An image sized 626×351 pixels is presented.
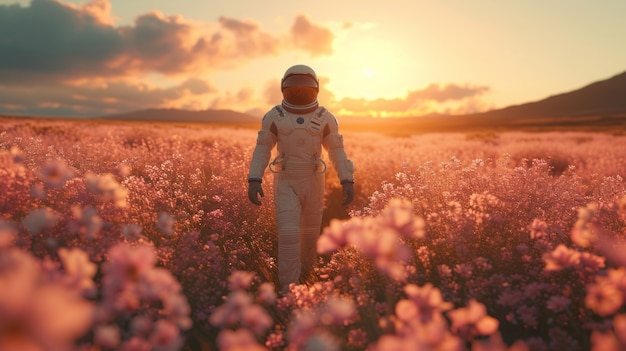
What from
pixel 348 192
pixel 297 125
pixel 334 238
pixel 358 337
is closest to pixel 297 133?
pixel 297 125

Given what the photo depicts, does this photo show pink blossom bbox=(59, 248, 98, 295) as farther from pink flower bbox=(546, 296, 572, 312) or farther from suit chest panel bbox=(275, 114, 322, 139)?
suit chest panel bbox=(275, 114, 322, 139)

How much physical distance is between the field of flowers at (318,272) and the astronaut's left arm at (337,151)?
602 mm

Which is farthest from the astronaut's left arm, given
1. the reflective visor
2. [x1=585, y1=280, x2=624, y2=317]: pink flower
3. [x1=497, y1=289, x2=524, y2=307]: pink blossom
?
[x1=585, y1=280, x2=624, y2=317]: pink flower

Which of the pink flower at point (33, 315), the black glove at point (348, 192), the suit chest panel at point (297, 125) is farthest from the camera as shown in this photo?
the black glove at point (348, 192)

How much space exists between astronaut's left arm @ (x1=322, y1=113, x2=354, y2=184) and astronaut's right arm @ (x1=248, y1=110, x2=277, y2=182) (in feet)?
2.10

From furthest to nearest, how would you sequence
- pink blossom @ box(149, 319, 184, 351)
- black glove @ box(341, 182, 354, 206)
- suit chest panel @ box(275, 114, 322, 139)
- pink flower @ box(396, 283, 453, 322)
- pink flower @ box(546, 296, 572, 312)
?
black glove @ box(341, 182, 354, 206) → suit chest panel @ box(275, 114, 322, 139) → pink flower @ box(546, 296, 572, 312) → pink flower @ box(396, 283, 453, 322) → pink blossom @ box(149, 319, 184, 351)

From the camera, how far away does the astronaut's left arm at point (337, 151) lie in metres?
4.94

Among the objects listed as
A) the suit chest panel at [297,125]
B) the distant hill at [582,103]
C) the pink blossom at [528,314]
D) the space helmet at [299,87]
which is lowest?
the pink blossom at [528,314]

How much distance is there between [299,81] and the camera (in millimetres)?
4734

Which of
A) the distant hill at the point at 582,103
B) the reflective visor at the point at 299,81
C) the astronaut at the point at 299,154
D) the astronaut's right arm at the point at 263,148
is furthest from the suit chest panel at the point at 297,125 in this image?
the distant hill at the point at 582,103

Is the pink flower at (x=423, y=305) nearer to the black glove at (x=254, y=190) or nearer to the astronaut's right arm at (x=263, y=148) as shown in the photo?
the black glove at (x=254, y=190)

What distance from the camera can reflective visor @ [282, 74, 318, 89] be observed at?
472cm

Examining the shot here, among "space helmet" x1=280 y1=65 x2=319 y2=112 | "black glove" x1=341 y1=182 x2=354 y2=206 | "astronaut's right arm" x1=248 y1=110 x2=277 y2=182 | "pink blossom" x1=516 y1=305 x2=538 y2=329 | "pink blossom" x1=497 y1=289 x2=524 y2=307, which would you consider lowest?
"pink blossom" x1=516 y1=305 x2=538 y2=329

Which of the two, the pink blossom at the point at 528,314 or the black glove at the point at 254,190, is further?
the black glove at the point at 254,190
